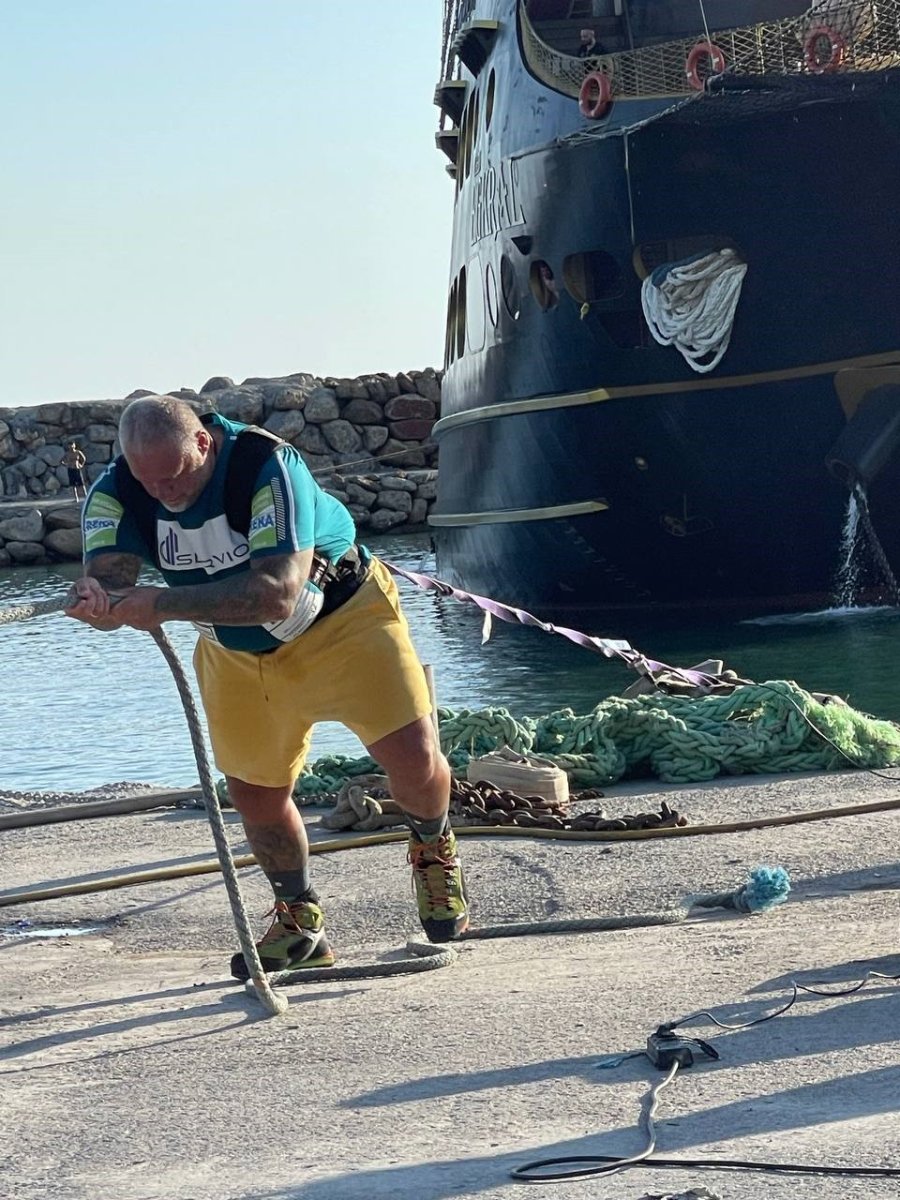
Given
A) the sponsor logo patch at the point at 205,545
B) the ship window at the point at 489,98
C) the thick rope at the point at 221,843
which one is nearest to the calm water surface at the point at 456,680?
the ship window at the point at 489,98

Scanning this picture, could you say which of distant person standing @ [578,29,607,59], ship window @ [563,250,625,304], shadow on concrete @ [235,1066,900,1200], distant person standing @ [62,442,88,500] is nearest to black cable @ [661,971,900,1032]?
shadow on concrete @ [235,1066,900,1200]

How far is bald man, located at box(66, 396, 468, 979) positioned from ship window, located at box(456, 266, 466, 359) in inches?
617

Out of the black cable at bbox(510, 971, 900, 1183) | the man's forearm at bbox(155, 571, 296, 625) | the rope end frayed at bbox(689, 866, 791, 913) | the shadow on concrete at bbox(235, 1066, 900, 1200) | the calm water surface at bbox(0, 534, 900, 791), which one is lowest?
the calm water surface at bbox(0, 534, 900, 791)

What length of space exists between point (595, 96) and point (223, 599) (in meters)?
11.5

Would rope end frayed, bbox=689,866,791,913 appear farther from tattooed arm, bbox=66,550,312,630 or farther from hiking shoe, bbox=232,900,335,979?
tattooed arm, bbox=66,550,312,630

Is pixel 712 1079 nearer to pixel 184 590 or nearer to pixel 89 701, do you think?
pixel 184 590

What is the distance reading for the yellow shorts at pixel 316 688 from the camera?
4250mm

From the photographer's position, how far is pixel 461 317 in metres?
20.4

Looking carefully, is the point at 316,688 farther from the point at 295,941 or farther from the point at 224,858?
the point at 295,941

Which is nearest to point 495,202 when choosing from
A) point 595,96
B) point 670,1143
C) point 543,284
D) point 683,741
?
point 543,284

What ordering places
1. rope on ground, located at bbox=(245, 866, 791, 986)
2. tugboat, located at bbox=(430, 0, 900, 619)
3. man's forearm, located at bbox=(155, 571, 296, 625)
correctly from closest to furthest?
man's forearm, located at bbox=(155, 571, 296, 625), rope on ground, located at bbox=(245, 866, 791, 986), tugboat, located at bbox=(430, 0, 900, 619)

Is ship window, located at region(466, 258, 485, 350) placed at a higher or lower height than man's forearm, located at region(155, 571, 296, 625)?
higher

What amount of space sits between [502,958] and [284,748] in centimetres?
74

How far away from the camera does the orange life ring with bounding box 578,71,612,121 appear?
14.5 m
